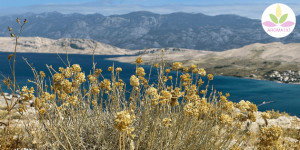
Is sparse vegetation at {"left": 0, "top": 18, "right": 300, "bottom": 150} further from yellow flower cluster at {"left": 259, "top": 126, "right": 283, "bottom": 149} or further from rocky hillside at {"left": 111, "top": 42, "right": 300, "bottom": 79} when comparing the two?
rocky hillside at {"left": 111, "top": 42, "right": 300, "bottom": 79}

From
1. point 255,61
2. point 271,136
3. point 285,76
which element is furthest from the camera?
point 255,61

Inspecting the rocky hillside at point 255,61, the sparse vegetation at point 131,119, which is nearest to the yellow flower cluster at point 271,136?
the sparse vegetation at point 131,119

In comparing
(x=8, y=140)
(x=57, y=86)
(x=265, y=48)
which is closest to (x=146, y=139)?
(x=57, y=86)

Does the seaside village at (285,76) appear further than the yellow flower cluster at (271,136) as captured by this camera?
Yes

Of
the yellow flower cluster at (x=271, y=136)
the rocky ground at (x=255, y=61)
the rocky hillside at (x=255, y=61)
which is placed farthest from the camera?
the rocky hillside at (x=255, y=61)

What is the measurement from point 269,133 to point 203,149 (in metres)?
1.35

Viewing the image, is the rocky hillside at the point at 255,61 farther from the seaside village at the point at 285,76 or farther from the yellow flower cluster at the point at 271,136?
the yellow flower cluster at the point at 271,136

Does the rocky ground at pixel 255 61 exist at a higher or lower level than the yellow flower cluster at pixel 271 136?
lower

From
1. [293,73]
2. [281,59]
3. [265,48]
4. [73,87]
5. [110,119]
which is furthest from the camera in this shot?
[265,48]

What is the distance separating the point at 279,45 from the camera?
16750cm

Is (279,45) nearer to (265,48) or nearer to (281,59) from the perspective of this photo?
(265,48)

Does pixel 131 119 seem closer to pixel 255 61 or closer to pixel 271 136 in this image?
pixel 271 136

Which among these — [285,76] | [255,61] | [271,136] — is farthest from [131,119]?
[255,61]

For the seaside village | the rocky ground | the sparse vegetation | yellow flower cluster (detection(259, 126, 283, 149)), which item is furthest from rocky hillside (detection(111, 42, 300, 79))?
yellow flower cluster (detection(259, 126, 283, 149))
